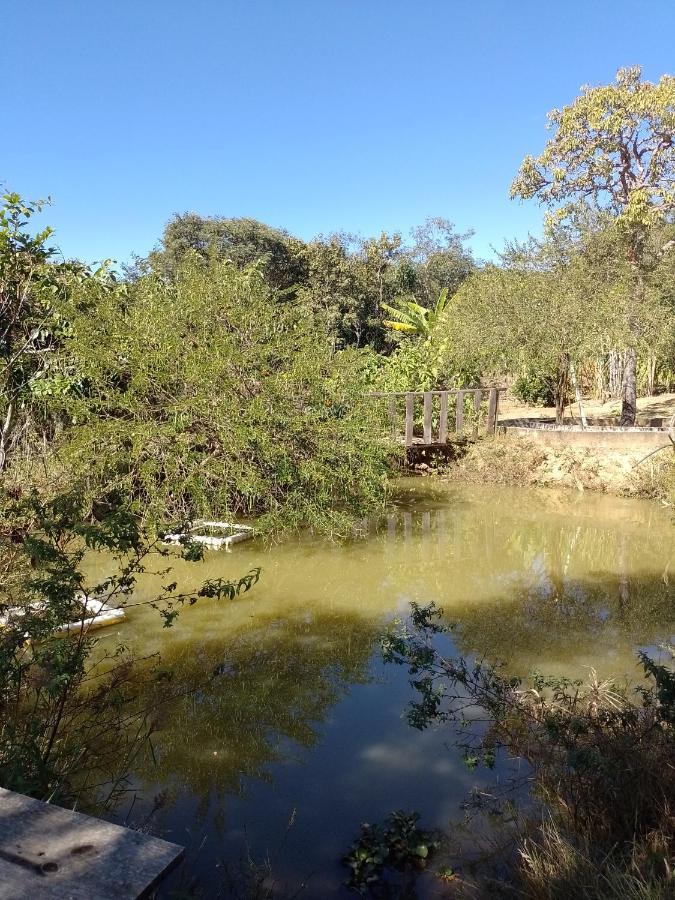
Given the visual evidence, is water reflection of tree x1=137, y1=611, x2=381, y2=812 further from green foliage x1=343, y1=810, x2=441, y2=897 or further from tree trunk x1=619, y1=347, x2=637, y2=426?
tree trunk x1=619, y1=347, x2=637, y2=426

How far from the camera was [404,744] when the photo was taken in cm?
491

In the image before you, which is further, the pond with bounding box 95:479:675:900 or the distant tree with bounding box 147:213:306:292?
Result: the distant tree with bounding box 147:213:306:292

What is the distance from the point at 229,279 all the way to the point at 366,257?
90.0ft

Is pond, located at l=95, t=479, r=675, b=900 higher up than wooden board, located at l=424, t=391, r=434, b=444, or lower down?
Answer: lower down

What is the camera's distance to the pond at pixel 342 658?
4051mm

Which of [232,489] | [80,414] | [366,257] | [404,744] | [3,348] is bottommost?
[404,744]

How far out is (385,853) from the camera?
3672 mm

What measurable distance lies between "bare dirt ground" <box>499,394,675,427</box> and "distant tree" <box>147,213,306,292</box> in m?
14.4

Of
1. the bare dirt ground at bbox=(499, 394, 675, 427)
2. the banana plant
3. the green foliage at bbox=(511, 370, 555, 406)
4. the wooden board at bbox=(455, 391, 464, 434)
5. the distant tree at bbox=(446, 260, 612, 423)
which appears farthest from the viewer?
the green foliage at bbox=(511, 370, 555, 406)

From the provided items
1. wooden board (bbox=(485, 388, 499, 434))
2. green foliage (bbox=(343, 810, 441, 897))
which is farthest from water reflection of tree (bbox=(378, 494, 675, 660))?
wooden board (bbox=(485, 388, 499, 434))

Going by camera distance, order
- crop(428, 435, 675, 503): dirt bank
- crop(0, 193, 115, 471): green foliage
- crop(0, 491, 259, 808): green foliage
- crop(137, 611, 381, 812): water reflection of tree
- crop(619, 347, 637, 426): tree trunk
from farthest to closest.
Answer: crop(619, 347, 637, 426): tree trunk, crop(428, 435, 675, 503): dirt bank, crop(0, 193, 115, 471): green foliage, crop(137, 611, 381, 812): water reflection of tree, crop(0, 491, 259, 808): green foliage

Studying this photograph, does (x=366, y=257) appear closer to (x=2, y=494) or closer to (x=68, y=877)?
(x=2, y=494)

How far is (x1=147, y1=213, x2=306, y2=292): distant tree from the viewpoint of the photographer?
3300 centimetres

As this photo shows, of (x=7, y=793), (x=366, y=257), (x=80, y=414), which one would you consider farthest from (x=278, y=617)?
(x=366, y=257)
